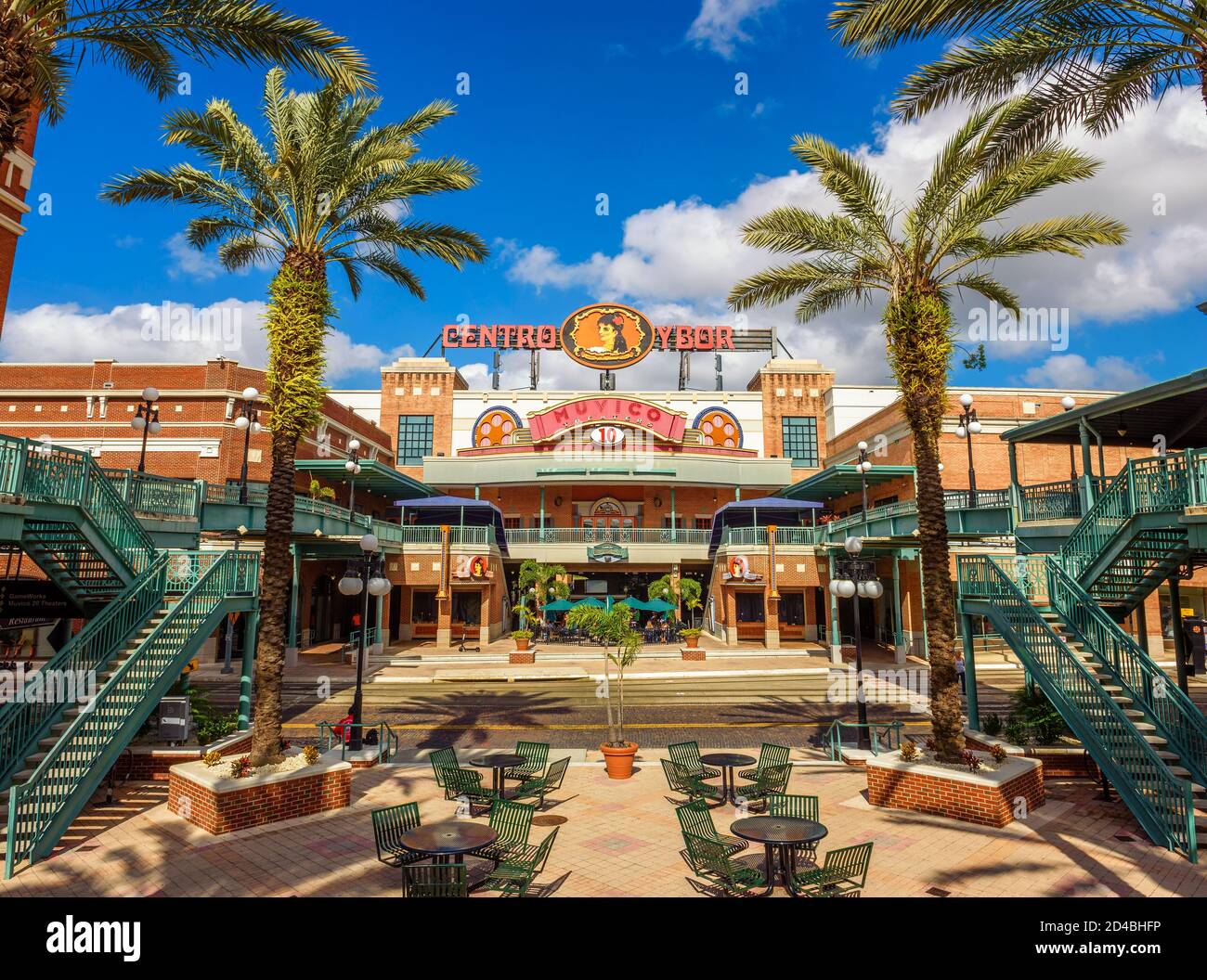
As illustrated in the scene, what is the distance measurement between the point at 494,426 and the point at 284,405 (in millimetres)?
36782

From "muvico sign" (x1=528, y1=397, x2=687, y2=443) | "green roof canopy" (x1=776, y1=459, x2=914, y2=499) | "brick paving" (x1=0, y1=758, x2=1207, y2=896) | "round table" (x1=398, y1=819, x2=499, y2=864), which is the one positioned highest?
"muvico sign" (x1=528, y1=397, x2=687, y2=443)

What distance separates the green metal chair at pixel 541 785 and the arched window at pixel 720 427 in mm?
37796

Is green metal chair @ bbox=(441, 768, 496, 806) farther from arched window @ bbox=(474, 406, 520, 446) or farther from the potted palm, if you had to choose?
arched window @ bbox=(474, 406, 520, 446)

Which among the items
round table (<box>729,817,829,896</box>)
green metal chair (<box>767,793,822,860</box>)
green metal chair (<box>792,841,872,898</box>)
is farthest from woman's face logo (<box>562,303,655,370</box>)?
green metal chair (<box>792,841,872,898</box>)

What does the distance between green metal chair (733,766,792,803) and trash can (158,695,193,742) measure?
10.4 meters

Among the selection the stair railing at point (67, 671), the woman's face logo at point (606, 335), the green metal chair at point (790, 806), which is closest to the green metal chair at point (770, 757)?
the green metal chair at point (790, 806)

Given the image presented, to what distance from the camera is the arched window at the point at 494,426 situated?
4897 centimetres

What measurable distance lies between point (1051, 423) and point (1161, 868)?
10.9 metres

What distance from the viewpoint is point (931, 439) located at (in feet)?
41.8

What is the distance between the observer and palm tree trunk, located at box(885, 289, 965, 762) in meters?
12.2

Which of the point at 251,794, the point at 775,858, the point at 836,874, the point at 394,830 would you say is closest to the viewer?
the point at 836,874

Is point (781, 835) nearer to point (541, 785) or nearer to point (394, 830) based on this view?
point (394, 830)

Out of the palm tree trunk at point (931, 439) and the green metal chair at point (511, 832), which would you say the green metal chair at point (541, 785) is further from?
the palm tree trunk at point (931, 439)

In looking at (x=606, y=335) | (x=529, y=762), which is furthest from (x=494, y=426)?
(x=529, y=762)
